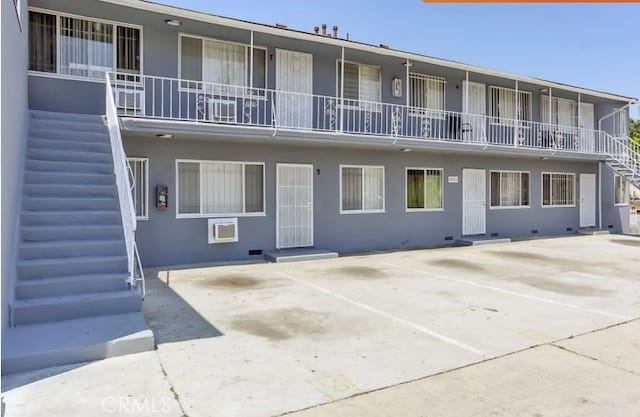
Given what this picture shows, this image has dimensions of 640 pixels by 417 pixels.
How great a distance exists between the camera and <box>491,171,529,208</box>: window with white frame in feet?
50.4

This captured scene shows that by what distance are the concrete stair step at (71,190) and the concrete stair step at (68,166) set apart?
456 mm

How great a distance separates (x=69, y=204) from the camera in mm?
6629

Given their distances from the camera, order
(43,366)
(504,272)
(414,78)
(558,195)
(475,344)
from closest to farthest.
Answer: (43,366)
(475,344)
(504,272)
(414,78)
(558,195)

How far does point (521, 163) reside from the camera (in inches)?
627

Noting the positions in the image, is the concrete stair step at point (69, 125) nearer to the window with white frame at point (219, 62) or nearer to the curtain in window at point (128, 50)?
the curtain in window at point (128, 50)

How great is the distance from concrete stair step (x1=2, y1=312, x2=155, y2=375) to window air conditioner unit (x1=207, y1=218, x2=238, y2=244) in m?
5.18

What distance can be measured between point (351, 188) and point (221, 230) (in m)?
3.95

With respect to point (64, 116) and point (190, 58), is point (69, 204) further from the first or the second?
point (190, 58)

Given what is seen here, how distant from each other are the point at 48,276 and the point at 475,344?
5.13m

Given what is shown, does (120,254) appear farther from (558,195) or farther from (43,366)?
(558,195)

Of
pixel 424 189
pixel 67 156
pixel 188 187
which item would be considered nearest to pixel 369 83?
pixel 424 189

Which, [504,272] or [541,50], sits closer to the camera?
[504,272]

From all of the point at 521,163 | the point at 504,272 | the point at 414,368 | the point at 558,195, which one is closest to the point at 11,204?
the point at 414,368

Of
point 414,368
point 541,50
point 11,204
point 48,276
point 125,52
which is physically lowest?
point 414,368
